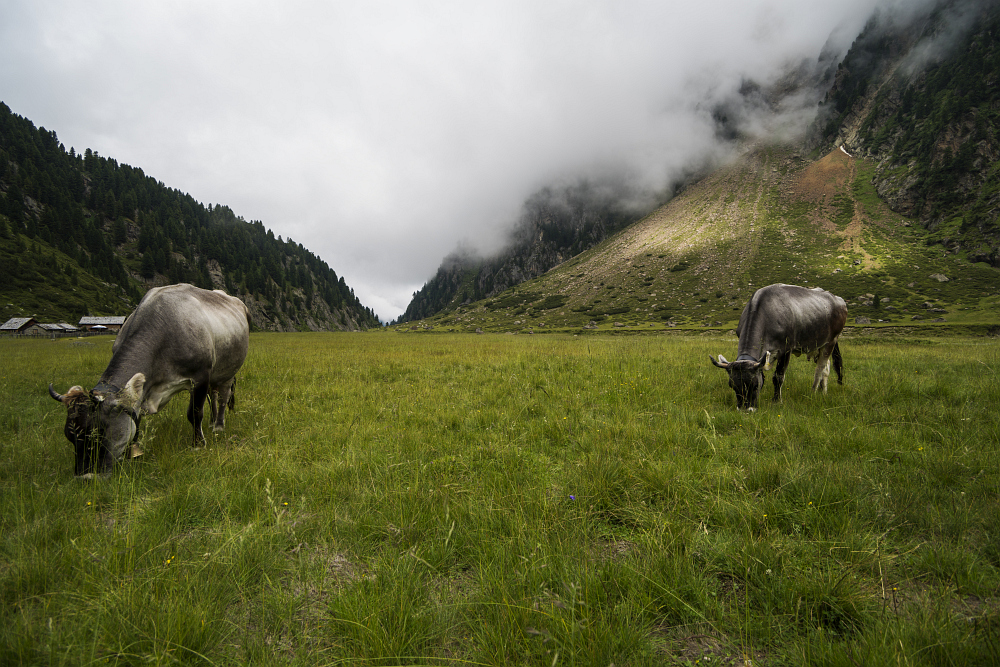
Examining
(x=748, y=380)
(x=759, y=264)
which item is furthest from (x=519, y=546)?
(x=759, y=264)

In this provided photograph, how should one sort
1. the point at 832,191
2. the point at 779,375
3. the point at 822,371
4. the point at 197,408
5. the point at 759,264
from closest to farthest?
the point at 197,408, the point at 779,375, the point at 822,371, the point at 759,264, the point at 832,191

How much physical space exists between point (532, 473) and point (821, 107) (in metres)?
229

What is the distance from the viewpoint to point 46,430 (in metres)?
6.28

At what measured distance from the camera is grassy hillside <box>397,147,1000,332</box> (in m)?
69.3

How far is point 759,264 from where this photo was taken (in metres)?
95.6

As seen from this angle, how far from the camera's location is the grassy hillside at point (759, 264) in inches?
2729

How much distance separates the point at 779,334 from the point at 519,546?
9122 millimetres

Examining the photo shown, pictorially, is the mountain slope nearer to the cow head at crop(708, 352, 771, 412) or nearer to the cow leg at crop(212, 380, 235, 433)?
the cow head at crop(708, 352, 771, 412)

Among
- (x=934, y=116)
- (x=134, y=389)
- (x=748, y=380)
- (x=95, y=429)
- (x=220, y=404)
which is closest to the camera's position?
(x=95, y=429)

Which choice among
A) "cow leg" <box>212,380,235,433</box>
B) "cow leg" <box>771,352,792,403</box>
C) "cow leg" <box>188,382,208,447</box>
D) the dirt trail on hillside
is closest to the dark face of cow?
"cow leg" <box>188,382,208,447</box>

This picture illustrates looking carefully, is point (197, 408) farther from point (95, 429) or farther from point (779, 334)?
point (779, 334)

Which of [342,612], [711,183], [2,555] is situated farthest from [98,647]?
[711,183]

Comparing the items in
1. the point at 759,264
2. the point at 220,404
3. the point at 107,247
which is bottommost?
the point at 220,404

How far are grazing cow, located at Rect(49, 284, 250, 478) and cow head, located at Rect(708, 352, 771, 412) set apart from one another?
10.0 metres
